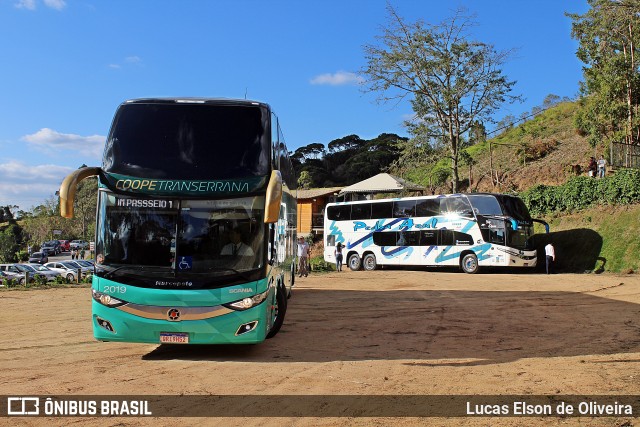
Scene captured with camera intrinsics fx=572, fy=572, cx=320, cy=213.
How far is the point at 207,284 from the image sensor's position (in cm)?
856

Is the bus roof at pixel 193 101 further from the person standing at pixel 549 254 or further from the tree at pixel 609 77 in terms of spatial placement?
the tree at pixel 609 77

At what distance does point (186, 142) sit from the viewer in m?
9.12

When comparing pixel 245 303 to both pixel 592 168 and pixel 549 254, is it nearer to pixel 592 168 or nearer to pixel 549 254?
pixel 549 254

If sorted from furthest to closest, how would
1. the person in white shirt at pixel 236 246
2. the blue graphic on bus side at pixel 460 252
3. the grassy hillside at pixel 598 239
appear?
the blue graphic on bus side at pixel 460 252, the grassy hillside at pixel 598 239, the person in white shirt at pixel 236 246

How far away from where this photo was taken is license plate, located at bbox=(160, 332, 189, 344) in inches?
335

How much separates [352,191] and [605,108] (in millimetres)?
23639

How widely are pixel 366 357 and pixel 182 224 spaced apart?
3.61m

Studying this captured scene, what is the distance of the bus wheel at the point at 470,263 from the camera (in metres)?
29.9

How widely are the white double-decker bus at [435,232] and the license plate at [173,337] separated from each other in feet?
74.7

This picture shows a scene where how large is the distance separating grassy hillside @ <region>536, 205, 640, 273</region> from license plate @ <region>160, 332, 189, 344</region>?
23.2 metres

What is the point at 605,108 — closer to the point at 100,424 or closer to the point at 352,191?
the point at 352,191

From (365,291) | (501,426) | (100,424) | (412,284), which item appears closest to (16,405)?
(100,424)

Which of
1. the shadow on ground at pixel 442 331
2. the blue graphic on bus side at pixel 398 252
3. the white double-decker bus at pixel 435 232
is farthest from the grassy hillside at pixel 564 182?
the shadow on ground at pixel 442 331

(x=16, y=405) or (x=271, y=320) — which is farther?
(x=271, y=320)
